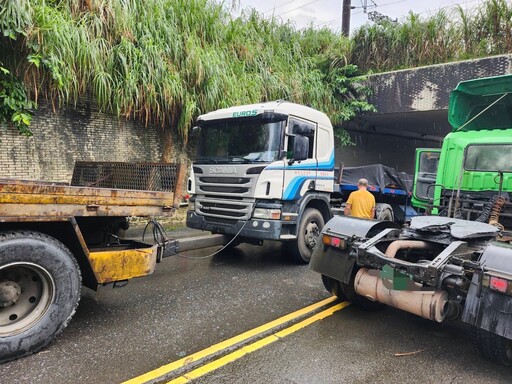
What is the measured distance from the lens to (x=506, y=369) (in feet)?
10.5

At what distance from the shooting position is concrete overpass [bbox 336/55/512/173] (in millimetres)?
10789

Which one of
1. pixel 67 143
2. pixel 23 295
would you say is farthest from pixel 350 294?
pixel 67 143

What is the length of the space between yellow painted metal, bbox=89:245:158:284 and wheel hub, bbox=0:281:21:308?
63 centimetres

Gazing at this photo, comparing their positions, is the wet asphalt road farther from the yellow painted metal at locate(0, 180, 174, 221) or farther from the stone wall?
the stone wall

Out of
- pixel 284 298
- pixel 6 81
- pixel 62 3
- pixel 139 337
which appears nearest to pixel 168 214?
pixel 139 337

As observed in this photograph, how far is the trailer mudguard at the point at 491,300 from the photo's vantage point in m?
2.87

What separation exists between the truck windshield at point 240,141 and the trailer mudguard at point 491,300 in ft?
11.5

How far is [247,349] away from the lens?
345 centimetres

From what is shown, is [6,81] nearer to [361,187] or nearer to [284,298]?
[284,298]

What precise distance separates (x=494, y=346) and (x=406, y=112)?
10.3 metres

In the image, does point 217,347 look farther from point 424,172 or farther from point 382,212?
point 382,212

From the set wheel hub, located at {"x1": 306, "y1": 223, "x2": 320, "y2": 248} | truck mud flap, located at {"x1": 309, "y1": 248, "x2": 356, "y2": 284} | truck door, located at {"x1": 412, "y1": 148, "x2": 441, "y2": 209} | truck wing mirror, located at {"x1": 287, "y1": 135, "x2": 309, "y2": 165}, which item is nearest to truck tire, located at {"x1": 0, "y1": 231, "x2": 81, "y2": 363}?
truck mud flap, located at {"x1": 309, "y1": 248, "x2": 356, "y2": 284}

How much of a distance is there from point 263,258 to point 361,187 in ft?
7.47

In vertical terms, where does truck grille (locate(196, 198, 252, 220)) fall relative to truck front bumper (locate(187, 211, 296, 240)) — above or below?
above
